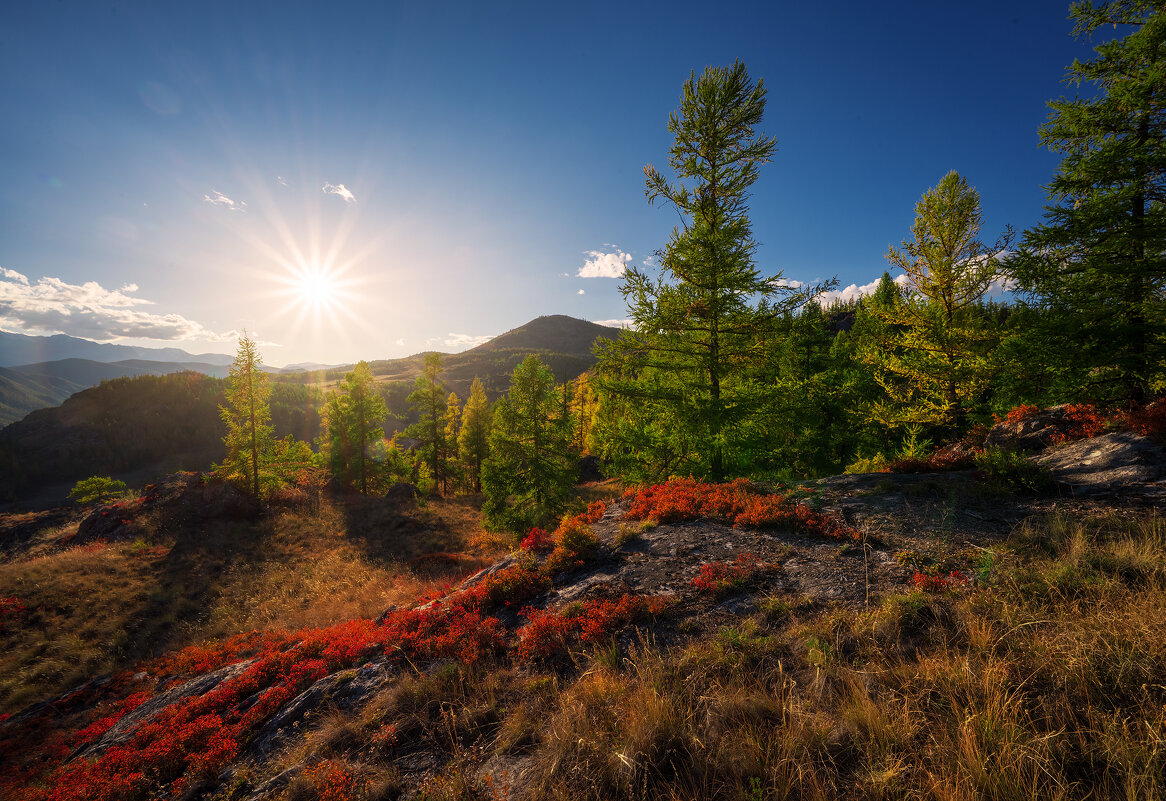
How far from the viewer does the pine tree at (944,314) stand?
1341cm

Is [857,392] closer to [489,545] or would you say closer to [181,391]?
A: [489,545]

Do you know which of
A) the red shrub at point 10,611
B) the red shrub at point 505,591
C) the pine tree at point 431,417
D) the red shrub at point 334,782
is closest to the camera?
the red shrub at point 334,782

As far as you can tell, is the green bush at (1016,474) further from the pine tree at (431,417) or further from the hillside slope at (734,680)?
the pine tree at (431,417)

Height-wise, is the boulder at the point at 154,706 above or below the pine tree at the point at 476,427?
below

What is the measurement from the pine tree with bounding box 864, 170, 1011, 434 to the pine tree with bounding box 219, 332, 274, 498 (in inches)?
1355

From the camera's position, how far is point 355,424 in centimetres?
2975

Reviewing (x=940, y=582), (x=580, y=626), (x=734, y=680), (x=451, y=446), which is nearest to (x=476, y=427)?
(x=451, y=446)

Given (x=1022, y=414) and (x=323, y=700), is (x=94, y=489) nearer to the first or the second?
(x=323, y=700)

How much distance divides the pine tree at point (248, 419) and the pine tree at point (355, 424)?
499 cm

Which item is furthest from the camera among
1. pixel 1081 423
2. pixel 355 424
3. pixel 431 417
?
pixel 431 417

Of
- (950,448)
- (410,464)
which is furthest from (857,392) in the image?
(410,464)

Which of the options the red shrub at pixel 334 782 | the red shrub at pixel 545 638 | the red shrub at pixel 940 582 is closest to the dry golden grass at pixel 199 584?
the red shrub at pixel 545 638

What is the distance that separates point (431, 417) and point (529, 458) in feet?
53.6

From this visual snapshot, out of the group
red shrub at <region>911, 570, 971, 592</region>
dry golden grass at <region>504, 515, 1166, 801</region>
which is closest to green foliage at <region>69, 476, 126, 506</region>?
dry golden grass at <region>504, 515, 1166, 801</region>
